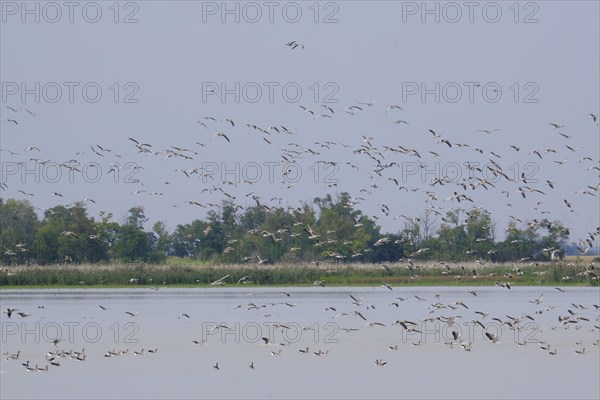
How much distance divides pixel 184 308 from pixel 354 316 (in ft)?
26.2

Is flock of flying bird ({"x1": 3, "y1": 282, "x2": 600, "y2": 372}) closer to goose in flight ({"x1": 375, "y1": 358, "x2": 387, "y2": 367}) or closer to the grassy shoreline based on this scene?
goose in flight ({"x1": 375, "y1": 358, "x2": 387, "y2": 367})


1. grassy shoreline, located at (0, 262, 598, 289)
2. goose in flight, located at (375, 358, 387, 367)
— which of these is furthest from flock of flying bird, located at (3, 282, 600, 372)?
grassy shoreline, located at (0, 262, 598, 289)

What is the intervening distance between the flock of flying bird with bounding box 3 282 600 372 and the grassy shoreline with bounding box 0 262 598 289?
26.9 feet

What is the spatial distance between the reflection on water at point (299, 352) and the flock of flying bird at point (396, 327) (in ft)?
0.24

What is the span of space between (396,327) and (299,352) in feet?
25.9

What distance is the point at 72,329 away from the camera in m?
40.3

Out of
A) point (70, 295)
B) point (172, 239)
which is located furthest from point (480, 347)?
point (172, 239)

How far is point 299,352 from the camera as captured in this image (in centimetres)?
3378

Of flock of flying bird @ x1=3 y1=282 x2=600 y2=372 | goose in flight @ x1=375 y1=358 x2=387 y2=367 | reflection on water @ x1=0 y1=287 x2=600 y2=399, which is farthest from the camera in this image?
flock of flying bird @ x1=3 y1=282 x2=600 y2=372

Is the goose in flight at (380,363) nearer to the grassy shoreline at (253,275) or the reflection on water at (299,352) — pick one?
the reflection on water at (299,352)

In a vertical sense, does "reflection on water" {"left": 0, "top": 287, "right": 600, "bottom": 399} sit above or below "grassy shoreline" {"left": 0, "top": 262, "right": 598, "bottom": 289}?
below

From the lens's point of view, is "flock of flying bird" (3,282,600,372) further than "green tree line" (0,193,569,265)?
No

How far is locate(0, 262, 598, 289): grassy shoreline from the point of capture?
62406 mm

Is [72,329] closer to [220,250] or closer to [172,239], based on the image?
[220,250]
